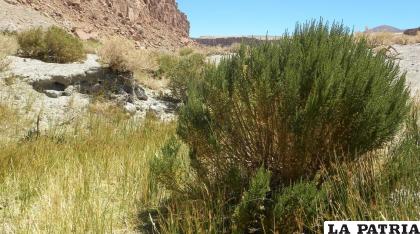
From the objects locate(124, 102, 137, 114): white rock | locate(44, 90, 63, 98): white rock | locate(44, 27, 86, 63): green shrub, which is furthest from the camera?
locate(44, 27, 86, 63): green shrub

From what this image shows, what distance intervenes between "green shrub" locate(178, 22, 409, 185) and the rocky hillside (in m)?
27.4

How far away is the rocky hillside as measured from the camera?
3362 cm

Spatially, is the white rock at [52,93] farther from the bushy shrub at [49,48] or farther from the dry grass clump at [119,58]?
the bushy shrub at [49,48]

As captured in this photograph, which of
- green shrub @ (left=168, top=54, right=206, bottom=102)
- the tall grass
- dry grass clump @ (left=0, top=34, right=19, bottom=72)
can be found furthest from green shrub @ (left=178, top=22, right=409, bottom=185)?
dry grass clump @ (left=0, top=34, right=19, bottom=72)

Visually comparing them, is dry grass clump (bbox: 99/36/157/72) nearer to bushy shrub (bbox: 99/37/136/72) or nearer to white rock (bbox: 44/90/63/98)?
bushy shrub (bbox: 99/37/136/72)

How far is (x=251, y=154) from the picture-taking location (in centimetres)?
431

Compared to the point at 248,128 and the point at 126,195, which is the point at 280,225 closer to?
the point at 248,128

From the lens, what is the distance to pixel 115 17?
150 feet

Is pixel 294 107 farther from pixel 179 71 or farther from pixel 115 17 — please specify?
pixel 115 17

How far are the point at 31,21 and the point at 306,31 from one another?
90.0ft

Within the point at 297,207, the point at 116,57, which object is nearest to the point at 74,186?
the point at 297,207

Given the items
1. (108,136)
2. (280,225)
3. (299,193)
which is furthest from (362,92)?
(108,136)

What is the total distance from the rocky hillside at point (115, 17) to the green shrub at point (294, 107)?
27.4 meters

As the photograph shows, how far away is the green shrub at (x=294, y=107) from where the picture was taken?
12.0ft
